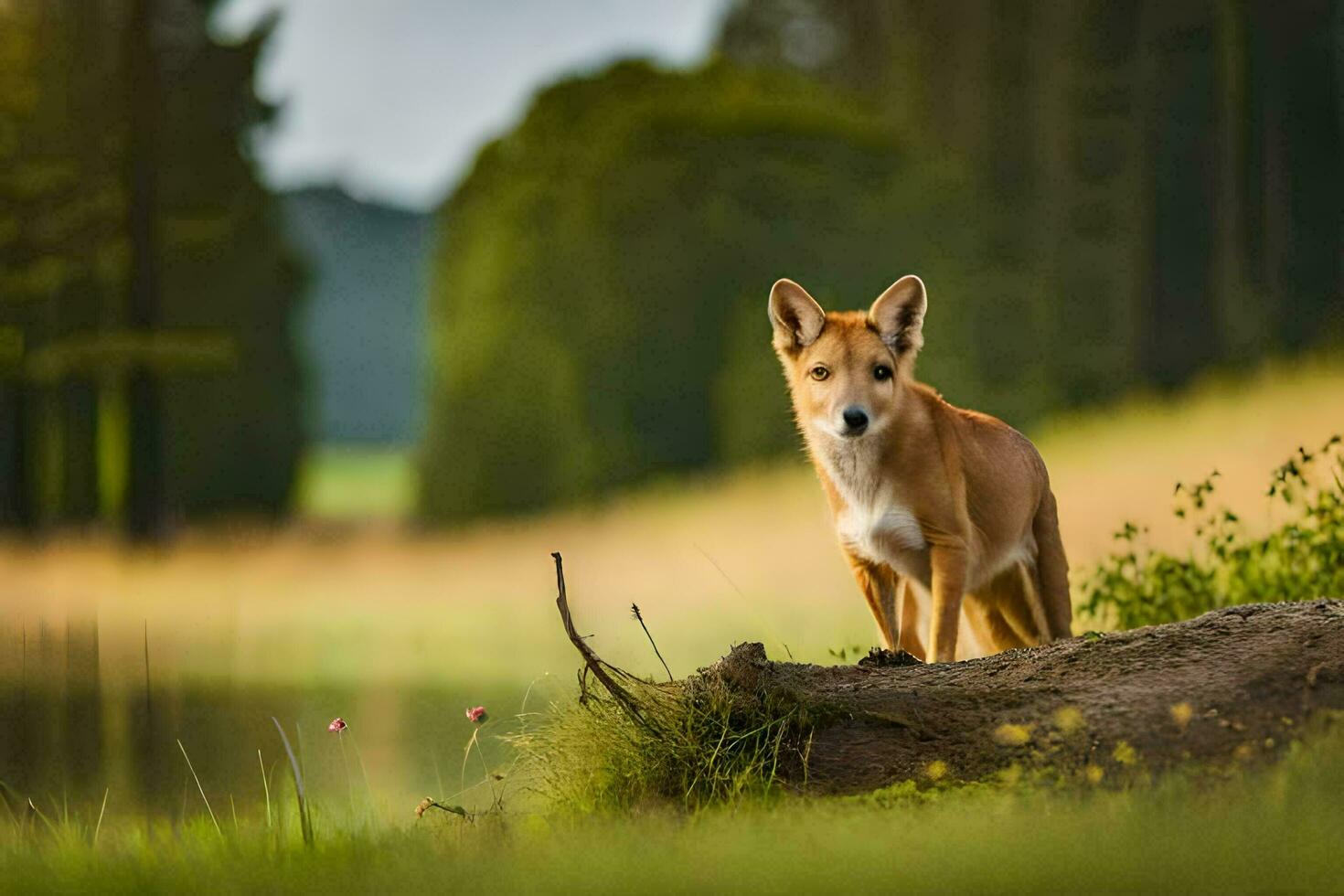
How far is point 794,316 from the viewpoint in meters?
6.09

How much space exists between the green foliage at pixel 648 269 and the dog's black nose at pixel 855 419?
1276 centimetres

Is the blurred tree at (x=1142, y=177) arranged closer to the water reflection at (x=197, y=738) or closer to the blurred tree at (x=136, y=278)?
the blurred tree at (x=136, y=278)

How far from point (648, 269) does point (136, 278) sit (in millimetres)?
6668

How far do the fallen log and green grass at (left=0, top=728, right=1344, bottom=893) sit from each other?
9.2 inches

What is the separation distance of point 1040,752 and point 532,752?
1.95 metres

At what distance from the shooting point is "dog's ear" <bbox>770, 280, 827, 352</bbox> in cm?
597

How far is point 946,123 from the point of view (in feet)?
79.8

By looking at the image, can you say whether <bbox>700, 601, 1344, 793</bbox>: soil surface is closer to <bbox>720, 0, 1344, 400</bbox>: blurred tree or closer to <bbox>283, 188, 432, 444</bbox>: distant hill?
<bbox>720, 0, 1344, 400</bbox>: blurred tree

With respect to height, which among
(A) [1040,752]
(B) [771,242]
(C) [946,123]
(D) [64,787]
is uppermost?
(C) [946,123]

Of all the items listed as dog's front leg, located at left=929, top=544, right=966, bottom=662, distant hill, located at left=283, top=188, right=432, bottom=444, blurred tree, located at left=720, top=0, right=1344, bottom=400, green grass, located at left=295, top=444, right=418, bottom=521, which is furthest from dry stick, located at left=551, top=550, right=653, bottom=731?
distant hill, located at left=283, top=188, right=432, bottom=444

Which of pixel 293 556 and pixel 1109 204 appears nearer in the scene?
pixel 293 556

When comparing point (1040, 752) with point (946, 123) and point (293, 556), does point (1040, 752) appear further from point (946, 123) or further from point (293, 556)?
point (946, 123)

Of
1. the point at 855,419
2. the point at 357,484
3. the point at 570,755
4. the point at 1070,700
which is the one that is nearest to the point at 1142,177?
the point at 357,484

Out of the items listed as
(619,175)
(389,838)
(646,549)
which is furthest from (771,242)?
(389,838)
